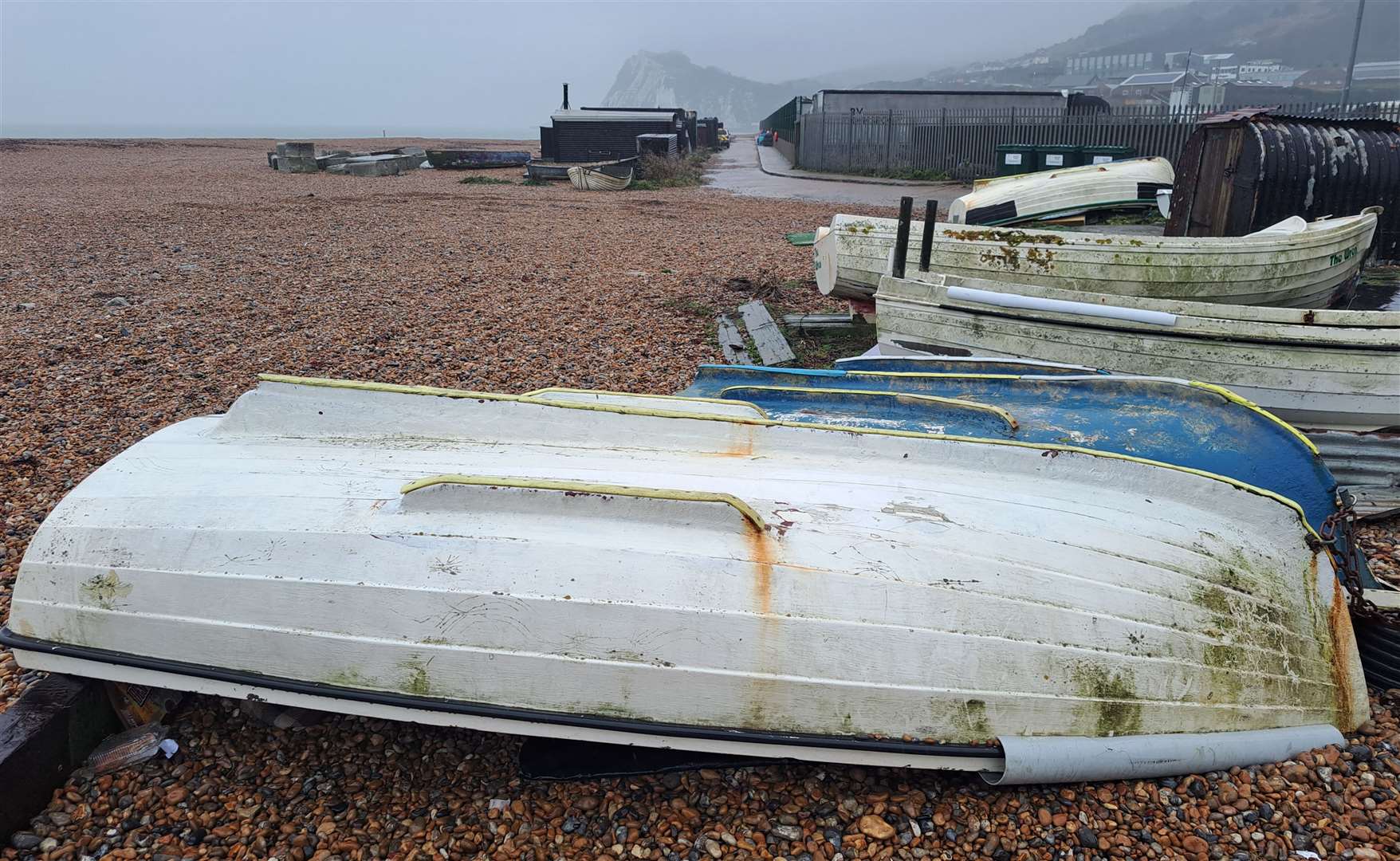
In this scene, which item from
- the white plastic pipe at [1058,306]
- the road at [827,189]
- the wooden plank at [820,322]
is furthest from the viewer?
the road at [827,189]

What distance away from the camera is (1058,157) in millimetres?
16766

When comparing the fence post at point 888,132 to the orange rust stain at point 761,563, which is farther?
the fence post at point 888,132

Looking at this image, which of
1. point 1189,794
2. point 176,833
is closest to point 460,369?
point 176,833

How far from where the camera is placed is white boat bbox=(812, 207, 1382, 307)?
6.57 meters

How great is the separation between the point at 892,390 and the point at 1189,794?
7.53ft

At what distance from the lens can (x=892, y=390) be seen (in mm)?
4344

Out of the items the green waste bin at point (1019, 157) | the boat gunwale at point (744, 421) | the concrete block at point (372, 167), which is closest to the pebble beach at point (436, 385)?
the boat gunwale at point (744, 421)

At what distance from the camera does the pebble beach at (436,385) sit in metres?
2.51

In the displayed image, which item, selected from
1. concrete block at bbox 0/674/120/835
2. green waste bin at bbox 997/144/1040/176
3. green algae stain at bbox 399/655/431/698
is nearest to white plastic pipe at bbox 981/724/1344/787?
green algae stain at bbox 399/655/431/698

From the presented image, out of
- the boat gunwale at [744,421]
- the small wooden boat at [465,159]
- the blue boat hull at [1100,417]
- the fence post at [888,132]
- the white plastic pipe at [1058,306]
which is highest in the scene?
the fence post at [888,132]

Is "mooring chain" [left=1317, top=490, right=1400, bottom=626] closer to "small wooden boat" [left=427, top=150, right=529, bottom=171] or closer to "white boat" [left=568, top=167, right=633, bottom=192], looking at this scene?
"white boat" [left=568, top=167, right=633, bottom=192]

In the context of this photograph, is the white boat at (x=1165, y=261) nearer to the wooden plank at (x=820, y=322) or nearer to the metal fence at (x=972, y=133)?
the wooden plank at (x=820, y=322)

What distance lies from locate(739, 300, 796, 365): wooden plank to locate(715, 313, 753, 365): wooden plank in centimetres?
12

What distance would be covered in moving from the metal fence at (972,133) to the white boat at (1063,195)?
821 centimetres
